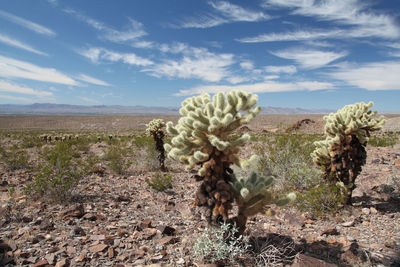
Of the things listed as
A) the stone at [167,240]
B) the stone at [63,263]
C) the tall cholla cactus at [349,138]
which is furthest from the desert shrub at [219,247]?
the tall cholla cactus at [349,138]

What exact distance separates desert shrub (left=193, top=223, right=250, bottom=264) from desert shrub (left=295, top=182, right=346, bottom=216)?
2285mm

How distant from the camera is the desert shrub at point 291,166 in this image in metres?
6.30

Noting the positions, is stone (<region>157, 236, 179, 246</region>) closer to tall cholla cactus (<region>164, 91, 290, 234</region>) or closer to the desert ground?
the desert ground

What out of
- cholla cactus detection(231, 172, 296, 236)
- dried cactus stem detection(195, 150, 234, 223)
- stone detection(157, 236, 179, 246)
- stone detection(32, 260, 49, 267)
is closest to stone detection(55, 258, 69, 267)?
stone detection(32, 260, 49, 267)

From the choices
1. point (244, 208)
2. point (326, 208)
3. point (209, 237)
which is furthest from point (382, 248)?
point (209, 237)

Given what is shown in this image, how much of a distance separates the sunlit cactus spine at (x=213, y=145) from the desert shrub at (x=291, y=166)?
3.78 metres

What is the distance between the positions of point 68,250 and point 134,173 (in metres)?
4.82

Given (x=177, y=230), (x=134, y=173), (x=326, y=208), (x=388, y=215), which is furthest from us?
(x=134, y=173)

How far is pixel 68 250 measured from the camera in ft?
10.9

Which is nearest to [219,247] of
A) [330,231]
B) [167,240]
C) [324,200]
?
[167,240]

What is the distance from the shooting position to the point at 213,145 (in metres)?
2.91

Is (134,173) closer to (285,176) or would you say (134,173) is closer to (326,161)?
(285,176)

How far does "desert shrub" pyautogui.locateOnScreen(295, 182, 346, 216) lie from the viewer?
A: 4.66 meters

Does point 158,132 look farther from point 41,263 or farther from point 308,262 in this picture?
point 308,262
